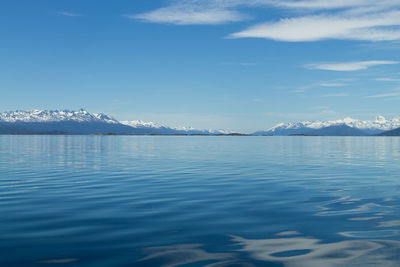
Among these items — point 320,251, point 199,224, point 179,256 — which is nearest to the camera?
point 179,256

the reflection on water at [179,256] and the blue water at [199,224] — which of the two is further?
the blue water at [199,224]

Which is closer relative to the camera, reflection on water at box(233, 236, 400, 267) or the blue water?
reflection on water at box(233, 236, 400, 267)

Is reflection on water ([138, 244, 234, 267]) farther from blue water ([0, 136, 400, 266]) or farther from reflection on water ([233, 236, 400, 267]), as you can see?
reflection on water ([233, 236, 400, 267])

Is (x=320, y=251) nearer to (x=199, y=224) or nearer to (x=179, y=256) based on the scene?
(x=179, y=256)

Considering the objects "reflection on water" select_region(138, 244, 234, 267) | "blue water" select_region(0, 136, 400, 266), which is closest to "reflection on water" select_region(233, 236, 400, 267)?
"blue water" select_region(0, 136, 400, 266)

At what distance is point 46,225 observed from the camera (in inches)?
591

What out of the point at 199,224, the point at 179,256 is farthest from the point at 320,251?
the point at 199,224

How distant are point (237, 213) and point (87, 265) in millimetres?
8840

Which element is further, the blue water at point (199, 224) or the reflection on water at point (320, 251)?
the blue water at point (199, 224)

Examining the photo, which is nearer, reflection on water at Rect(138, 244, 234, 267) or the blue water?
reflection on water at Rect(138, 244, 234, 267)

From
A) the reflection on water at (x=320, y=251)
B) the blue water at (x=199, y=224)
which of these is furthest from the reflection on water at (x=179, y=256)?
the reflection on water at (x=320, y=251)

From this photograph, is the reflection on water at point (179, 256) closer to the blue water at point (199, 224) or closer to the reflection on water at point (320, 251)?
the blue water at point (199, 224)

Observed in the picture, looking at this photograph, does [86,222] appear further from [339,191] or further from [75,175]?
[75,175]

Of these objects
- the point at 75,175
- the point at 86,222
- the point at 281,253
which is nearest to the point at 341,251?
the point at 281,253
